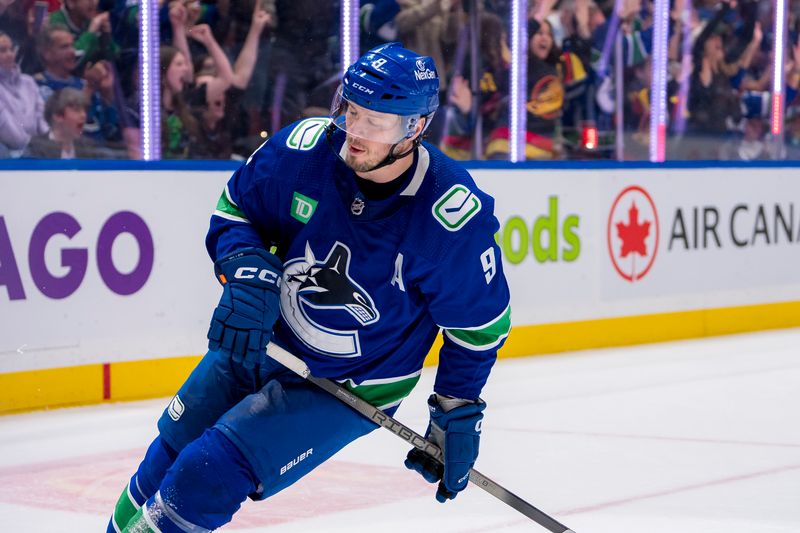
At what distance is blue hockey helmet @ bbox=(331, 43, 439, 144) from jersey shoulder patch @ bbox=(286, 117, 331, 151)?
0.24ft

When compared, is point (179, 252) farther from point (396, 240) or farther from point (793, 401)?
point (396, 240)

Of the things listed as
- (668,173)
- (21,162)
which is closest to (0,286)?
(21,162)

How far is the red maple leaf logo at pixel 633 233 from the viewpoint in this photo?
22.3ft

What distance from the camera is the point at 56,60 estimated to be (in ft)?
16.8

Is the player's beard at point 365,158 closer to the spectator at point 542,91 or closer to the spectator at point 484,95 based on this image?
the spectator at point 484,95

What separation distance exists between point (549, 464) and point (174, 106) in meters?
2.36

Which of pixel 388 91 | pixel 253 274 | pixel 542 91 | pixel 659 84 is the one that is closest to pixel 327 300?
pixel 253 274

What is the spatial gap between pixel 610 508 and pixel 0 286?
7.43ft

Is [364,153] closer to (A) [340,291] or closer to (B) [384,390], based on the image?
(A) [340,291]

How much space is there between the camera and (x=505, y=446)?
14.0 feet

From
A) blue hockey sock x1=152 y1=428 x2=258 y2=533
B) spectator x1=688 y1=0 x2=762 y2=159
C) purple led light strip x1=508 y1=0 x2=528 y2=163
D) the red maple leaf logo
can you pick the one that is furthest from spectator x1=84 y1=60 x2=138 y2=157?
→ spectator x1=688 y1=0 x2=762 y2=159

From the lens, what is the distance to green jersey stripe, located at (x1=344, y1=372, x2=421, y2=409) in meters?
2.50

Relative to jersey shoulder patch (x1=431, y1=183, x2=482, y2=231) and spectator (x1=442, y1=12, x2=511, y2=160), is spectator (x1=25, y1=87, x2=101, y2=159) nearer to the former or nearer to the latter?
spectator (x1=442, y1=12, x2=511, y2=160)

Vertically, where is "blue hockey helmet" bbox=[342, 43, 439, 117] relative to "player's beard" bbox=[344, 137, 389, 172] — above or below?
above
